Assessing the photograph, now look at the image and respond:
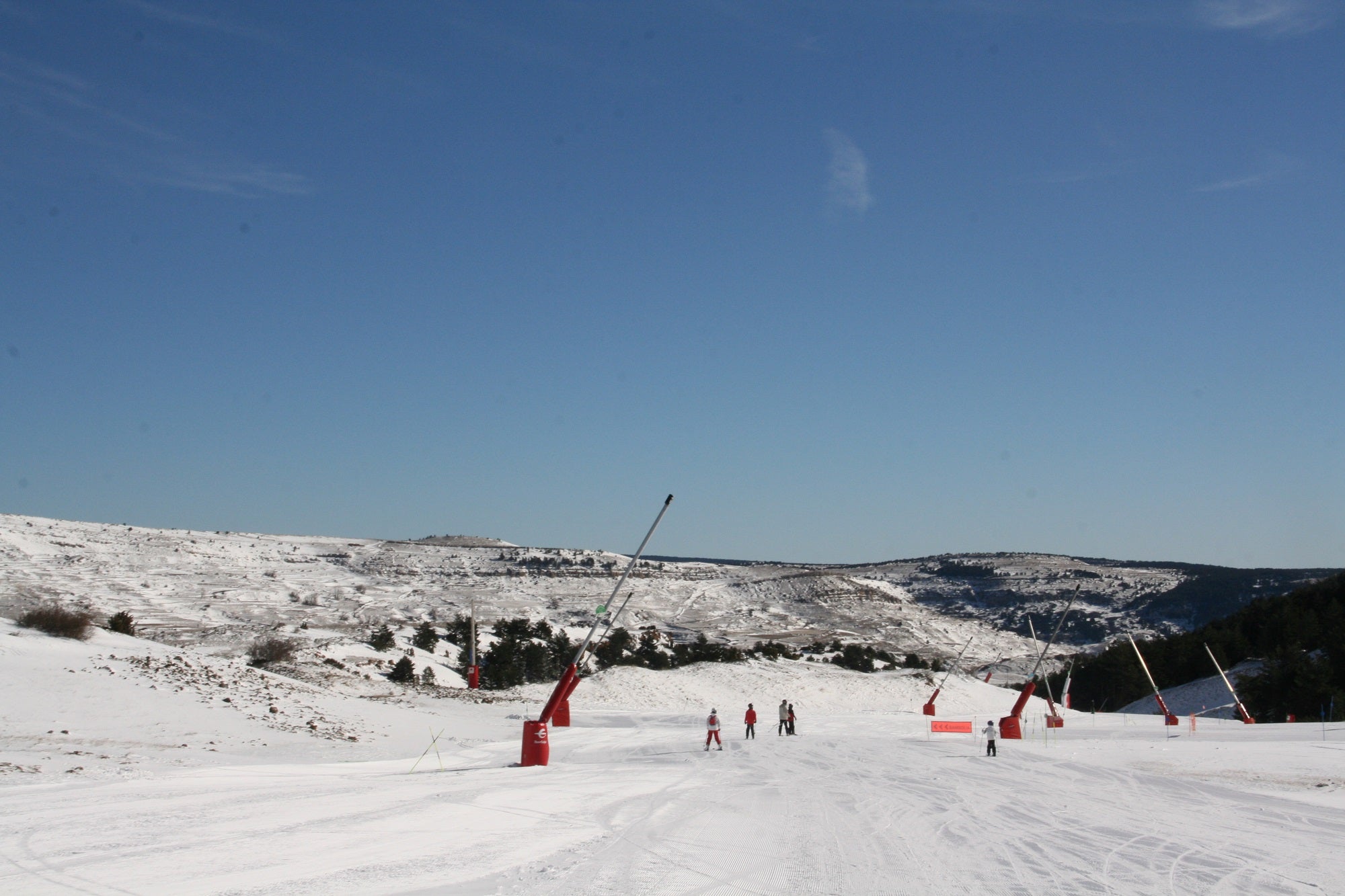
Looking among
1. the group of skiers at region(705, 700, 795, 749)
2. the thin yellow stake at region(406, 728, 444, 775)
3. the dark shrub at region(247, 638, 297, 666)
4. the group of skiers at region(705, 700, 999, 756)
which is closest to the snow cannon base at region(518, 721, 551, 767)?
the thin yellow stake at region(406, 728, 444, 775)

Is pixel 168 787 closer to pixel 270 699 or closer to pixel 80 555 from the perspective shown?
pixel 270 699

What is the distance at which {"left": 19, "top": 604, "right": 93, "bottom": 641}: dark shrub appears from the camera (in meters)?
32.2

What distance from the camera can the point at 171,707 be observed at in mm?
26922

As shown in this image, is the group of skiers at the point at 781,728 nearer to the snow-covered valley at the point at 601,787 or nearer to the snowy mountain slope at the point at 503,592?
the snow-covered valley at the point at 601,787

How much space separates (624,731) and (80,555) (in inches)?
3330

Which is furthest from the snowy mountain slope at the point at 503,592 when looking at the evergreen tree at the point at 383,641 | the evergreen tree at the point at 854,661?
the evergreen tree at the point at 854,661

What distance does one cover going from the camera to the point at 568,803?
58.1 ft

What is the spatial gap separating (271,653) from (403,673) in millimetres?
5886

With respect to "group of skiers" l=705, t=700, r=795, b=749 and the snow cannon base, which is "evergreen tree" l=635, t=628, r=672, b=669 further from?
the snow cannon base

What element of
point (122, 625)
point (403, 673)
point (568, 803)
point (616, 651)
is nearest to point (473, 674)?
point (403, 673)

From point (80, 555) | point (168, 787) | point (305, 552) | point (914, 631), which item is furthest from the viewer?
point (305, 552)

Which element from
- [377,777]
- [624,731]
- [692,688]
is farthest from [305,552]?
[377,777]

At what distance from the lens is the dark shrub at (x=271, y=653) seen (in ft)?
150

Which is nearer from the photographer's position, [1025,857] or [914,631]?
[1025,857]
